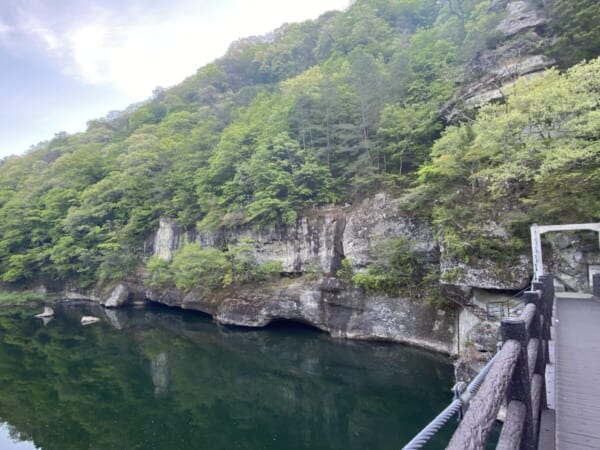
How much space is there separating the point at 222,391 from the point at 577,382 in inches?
374

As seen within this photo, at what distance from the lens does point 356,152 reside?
1752 cm

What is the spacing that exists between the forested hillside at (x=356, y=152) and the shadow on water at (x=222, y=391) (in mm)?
4892

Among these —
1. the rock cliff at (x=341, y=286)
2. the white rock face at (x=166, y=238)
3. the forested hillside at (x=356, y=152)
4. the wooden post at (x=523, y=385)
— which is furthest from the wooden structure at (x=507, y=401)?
the white rock face at (x=166, y=238)

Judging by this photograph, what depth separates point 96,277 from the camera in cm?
2403

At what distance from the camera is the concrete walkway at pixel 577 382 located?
214 centimetres

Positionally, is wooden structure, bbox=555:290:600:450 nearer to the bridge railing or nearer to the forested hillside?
the bridge railing

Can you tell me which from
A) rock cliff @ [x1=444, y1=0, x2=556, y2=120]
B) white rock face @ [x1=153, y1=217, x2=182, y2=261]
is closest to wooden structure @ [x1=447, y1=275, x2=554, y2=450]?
rock cliff @ [x1=444, y1=0, x2=556, y2=120]

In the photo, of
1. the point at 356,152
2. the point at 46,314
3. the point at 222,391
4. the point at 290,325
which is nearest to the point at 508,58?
the point at 356,152

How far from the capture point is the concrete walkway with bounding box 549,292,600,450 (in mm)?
2137

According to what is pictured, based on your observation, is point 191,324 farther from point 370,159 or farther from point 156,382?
point 370,159

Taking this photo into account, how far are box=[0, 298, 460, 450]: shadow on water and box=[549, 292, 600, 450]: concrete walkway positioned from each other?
3852 mm

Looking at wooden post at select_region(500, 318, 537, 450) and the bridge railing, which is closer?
the bridge railing

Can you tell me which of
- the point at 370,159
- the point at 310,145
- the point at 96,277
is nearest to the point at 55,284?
the point at 96,277

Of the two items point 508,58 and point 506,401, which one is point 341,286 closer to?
point 508,58
